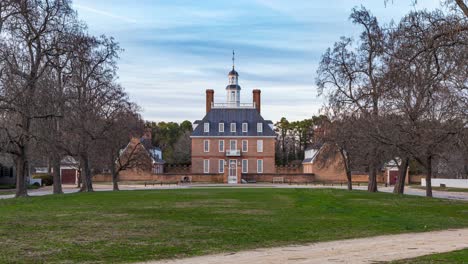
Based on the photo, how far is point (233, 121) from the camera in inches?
3583

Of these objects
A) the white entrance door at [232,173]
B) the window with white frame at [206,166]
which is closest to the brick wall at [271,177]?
the white entrance door at [232,173]

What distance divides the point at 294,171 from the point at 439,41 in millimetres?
74431

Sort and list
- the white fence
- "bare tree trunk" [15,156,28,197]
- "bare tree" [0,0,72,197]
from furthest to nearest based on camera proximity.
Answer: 1. the white fence
2. "bare tree trunk" [15,156,28,197]
3. "bare tree" [0,0,72,197]

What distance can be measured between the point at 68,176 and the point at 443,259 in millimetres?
81963

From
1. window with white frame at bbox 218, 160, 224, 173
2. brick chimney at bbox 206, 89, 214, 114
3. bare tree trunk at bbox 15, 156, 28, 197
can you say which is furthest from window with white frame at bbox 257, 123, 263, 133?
bare tree trunk at bbox 15, 156, 28, 197

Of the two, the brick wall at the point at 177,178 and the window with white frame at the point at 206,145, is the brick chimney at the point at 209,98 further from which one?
the brick wall at the point at 177,178

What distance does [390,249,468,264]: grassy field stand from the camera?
→ 11.8 meters

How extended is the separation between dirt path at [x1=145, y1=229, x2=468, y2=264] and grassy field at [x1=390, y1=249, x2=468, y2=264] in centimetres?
49

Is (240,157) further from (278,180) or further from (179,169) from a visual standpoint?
(179,169)

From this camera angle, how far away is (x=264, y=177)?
3408 inches

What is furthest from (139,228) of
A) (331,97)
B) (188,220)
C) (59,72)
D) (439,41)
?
(331,97)

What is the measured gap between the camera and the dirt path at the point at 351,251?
12508 mm

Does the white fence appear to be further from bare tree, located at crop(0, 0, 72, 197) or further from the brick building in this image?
bare tree, located at crop(0, 0, 72, 197)

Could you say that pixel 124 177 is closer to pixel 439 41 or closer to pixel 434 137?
pixel 434 137
